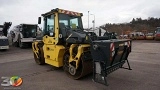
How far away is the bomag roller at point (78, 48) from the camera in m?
4.78

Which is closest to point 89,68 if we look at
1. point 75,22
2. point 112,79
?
point 112,79

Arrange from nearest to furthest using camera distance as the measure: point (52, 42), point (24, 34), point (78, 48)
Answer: point (78, 48)
point (52, 42)
point (24, 34)

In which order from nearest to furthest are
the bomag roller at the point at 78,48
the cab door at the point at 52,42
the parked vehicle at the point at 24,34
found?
the bomag roller at the point at 78,48, the cab door at the point at 52,42, the parked vehicle at the point at 24,34

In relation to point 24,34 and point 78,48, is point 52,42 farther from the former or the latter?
point 24,34

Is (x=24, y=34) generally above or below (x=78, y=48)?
above

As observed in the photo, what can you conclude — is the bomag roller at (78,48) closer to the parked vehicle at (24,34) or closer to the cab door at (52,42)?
the cab door at (52,42)

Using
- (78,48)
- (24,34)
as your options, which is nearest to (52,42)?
(78,48)

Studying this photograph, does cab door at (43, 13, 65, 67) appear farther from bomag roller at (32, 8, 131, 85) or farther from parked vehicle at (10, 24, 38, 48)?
parked vehicle at (10, 24, 38, 48)

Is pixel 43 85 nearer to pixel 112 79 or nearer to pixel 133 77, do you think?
pixel 112 79

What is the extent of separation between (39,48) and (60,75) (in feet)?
8.62

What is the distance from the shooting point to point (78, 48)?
5512 millimetres

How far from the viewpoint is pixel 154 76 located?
6137mm

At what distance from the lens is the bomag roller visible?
4.78 meters

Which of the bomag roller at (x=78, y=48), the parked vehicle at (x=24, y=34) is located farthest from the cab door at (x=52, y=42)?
the parked vehicle at (x=24, y=34)
